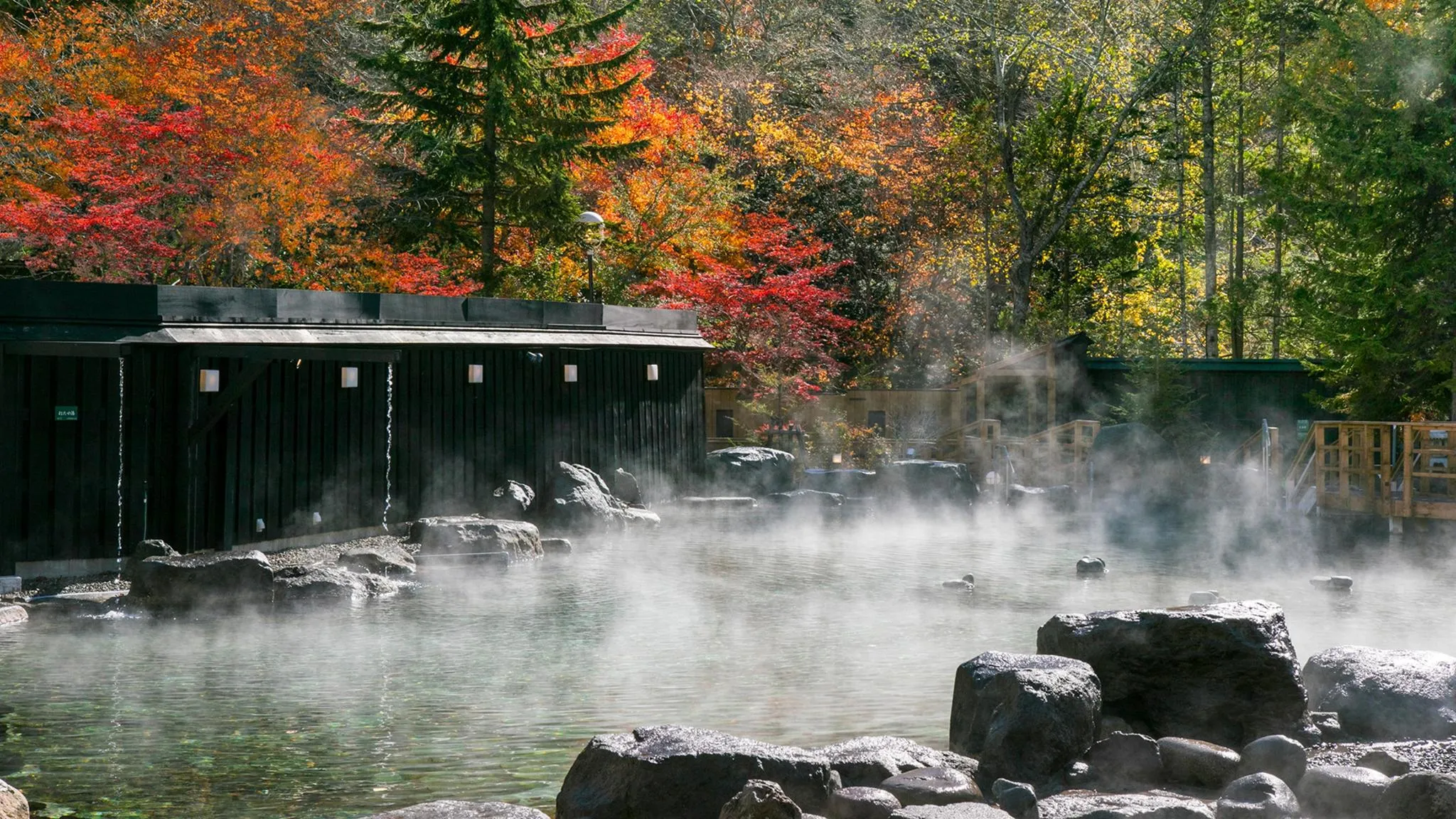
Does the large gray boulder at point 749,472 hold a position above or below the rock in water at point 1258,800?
above

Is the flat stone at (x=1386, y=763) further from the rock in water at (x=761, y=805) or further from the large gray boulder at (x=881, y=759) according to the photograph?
the rock in water at (x=761, y=805)

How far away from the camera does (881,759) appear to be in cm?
656

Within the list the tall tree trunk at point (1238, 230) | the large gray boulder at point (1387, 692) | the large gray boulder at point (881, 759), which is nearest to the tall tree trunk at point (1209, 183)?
the tall tree trunk at point (1238, 230)

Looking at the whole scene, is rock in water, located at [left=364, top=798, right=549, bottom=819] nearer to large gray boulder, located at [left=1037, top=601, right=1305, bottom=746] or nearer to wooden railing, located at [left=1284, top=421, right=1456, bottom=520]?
large gray boulder, located at [left=1037, top=601, right=1305, bottom=746]

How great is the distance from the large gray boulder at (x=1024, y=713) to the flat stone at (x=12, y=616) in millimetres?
7412

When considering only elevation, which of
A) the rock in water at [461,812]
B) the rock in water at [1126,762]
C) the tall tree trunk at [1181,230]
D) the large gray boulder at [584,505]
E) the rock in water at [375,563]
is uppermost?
the tall tree trunk at [1181,230]

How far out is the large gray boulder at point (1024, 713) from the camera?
22.0ft

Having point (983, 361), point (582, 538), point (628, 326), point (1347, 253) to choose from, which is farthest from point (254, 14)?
point (1347, 253)

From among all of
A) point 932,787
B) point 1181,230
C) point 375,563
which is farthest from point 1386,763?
point 1181,230

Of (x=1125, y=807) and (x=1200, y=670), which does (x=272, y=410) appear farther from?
(x=1125, y=807)

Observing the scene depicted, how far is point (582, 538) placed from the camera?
1628 cm

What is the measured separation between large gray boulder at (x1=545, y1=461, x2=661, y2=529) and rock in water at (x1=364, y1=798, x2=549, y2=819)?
11.0 m

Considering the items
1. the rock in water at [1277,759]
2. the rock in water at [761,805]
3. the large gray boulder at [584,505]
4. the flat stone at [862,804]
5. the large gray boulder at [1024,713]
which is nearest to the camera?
the rock in water at [761,805]

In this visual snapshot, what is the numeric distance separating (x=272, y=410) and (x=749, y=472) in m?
9.40
